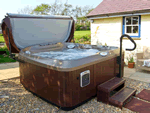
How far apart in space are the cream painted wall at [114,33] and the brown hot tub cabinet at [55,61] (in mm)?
2024

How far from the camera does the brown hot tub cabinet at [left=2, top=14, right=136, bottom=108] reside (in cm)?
250

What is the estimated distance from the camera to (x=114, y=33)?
20.1ft

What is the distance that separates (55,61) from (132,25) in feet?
13.8

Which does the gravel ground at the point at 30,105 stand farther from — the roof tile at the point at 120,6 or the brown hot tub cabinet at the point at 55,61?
the roof tile at the point at 120,6

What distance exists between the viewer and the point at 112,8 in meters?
6.23

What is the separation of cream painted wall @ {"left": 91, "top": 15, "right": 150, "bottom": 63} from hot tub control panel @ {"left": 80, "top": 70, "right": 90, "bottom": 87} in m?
3.52

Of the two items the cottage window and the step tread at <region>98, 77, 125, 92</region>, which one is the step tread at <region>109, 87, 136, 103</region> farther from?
the cottage window

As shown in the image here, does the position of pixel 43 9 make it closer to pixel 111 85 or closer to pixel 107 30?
pixel 107 30

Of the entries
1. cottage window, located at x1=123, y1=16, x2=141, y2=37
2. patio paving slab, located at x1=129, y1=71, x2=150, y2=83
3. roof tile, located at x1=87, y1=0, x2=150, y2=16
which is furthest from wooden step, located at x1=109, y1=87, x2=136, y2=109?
roof tile, located at x1=87, y1=0, x2=150, y2=16

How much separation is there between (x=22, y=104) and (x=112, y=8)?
5127mm

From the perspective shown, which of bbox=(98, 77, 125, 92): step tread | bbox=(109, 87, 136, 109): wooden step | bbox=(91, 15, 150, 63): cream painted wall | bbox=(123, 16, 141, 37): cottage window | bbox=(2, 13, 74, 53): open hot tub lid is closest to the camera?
bbox=(109, 87, 136, 109): wooden step

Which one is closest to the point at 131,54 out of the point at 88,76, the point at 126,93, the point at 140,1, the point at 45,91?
the point at 140,1

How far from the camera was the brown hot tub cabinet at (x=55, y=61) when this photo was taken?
250cm

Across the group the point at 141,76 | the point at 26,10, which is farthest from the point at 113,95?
the point at 26,10
